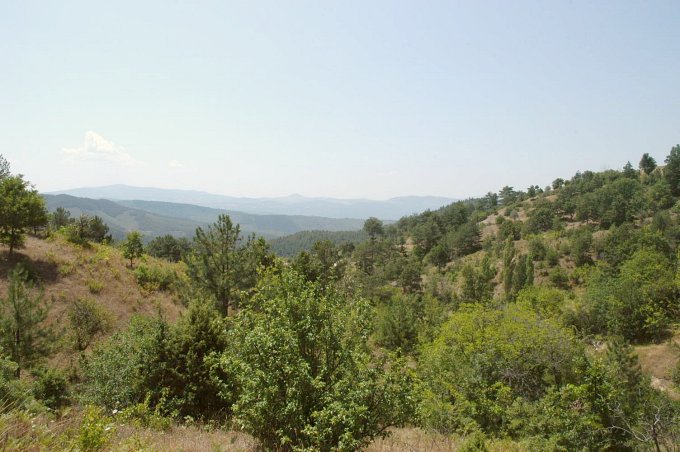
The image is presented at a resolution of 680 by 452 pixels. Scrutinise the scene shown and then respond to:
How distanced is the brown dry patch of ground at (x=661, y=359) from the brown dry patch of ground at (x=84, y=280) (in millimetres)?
47402

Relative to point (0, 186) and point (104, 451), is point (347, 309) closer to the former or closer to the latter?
point (104, 451)

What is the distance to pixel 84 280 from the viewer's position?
84.9ft

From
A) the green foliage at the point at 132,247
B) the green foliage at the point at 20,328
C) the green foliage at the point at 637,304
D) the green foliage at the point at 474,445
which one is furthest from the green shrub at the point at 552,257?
the green foliage at the point at 20,328

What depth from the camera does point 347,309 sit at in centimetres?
884

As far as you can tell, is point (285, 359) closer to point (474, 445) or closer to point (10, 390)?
point (474, 445)

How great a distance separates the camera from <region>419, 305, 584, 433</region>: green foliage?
53.1 feet

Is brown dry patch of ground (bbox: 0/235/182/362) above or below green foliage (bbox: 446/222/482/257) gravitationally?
above

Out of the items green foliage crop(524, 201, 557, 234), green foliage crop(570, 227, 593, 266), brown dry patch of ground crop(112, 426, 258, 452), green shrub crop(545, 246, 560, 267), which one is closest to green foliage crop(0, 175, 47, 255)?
brown dry patch of ground crop(112, 426, 258, 452)

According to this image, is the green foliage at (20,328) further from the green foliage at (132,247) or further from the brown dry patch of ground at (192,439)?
the green foliage at (132,247)

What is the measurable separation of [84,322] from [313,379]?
61.3 ft

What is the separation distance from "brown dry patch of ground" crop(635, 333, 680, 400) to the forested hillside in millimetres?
211

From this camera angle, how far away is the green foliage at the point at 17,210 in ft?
76.7

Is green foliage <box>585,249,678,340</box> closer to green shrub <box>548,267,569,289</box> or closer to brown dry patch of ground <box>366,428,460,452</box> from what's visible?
green shrub <box>548,267,569,289</box>

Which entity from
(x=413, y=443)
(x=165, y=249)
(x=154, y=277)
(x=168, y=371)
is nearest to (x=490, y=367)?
(x=413, y=443)
